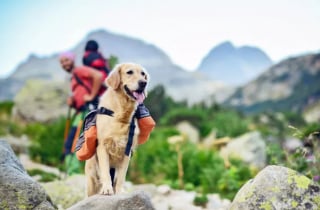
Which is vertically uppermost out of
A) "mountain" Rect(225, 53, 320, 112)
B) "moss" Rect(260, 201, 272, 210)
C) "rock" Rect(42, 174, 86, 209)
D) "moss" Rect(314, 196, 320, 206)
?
"moss" Rect(314, 196, 320, 206)

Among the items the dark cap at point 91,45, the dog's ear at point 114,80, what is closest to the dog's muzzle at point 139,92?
the dog's ear at point 114,80

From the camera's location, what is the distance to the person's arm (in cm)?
809

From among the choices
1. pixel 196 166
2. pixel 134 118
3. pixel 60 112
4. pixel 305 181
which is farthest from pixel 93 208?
pixel 60 112

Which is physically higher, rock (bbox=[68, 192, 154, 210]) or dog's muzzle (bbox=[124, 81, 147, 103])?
dog's muzzle (bbox=[124, 81, 147, 103])

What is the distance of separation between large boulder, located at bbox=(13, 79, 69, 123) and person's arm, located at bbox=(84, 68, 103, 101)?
1569 centimetres

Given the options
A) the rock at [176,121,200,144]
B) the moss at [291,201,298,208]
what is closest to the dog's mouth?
the moss at [291,201,298,208]

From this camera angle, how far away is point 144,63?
69312 mm

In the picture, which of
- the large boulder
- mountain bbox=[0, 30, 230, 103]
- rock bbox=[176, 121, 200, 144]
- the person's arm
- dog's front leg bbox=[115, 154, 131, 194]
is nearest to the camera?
dog's front leg bbox=[115, 154, 131, 194]

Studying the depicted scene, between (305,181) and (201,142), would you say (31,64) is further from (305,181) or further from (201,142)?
(305,181)

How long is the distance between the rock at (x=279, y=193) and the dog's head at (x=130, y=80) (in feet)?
4.24

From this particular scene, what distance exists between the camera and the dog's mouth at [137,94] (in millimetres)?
4441

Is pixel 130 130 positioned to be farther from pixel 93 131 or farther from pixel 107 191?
pixel 107 191

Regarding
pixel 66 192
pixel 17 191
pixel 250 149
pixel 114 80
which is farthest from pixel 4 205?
pixel 250 149

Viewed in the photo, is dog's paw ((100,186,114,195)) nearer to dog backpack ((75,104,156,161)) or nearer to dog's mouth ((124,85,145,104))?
dog backpack ((75,104,156,161))
